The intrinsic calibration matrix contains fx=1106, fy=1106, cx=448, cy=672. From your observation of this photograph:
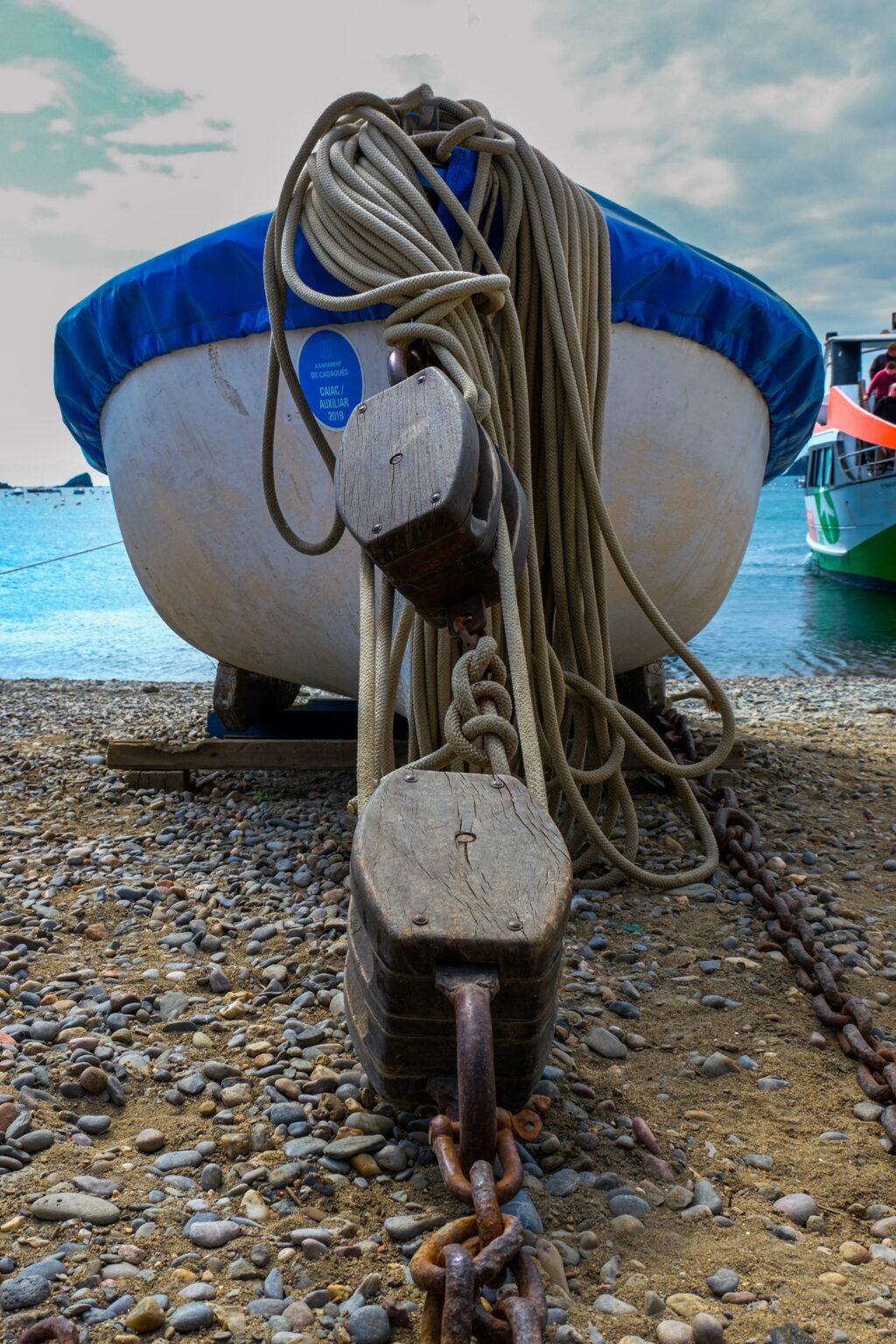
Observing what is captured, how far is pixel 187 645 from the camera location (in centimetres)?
1078

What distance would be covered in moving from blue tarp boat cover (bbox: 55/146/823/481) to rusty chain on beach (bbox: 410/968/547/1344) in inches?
68.1

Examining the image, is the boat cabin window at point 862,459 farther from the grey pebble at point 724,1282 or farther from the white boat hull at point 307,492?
the grey pebble at point 724,1282

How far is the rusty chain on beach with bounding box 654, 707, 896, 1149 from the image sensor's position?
1687 millimetres

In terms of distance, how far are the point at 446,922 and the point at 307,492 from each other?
5.55ft

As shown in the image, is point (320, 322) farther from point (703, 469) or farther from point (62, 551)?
point (62, 551)

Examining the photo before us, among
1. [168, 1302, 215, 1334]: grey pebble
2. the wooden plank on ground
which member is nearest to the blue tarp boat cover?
the wooden plank on ground

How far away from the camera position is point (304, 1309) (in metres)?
1.16

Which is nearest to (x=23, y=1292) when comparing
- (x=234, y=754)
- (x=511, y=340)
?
(x=511, y=340)

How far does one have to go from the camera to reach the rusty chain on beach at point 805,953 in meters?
1.69

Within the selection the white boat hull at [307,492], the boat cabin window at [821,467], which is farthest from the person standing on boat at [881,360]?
the white boat hull at [307,492]

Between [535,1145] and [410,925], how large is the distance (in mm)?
466

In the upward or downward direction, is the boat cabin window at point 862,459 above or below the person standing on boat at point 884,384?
below

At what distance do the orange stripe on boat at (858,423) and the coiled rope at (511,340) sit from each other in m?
10.7

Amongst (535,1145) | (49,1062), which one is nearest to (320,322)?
(49,1062)
